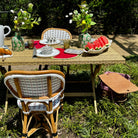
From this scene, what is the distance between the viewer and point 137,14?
6.80 meters

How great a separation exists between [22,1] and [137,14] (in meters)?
4.80

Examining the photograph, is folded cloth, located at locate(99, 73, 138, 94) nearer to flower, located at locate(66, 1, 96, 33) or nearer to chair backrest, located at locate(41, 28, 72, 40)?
flower, located at locate(66, 1, 96, 33)

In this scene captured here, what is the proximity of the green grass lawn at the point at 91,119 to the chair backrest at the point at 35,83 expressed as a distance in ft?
2.67

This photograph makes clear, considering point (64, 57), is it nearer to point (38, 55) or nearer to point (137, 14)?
point (38, 55)

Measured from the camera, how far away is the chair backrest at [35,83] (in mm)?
1349

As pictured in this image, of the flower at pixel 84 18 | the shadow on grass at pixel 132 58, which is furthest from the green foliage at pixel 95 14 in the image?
the flower at pixel 84 18

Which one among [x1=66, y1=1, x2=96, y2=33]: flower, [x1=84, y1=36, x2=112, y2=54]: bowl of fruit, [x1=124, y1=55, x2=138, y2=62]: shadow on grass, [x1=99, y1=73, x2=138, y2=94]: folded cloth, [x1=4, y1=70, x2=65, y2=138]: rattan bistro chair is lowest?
[x1=124, y1=55, x2=138, y2=62]: shadow on grass

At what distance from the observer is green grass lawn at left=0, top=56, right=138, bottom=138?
2.11 metres

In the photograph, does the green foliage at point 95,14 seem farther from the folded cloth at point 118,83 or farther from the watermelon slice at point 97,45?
the watermelon slice at point 97,45

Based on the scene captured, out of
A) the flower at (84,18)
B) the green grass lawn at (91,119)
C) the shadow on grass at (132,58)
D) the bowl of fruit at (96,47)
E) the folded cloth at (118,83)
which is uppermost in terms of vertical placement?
the flower at (84,18)

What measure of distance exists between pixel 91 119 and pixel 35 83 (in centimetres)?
124

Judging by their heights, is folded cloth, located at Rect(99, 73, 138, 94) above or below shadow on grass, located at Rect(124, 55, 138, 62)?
above

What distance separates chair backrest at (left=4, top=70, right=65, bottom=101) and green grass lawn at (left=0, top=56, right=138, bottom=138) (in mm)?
813

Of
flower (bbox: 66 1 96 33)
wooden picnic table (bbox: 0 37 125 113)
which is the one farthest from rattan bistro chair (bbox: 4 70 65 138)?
flower (bbox: 66 1 96 33)
